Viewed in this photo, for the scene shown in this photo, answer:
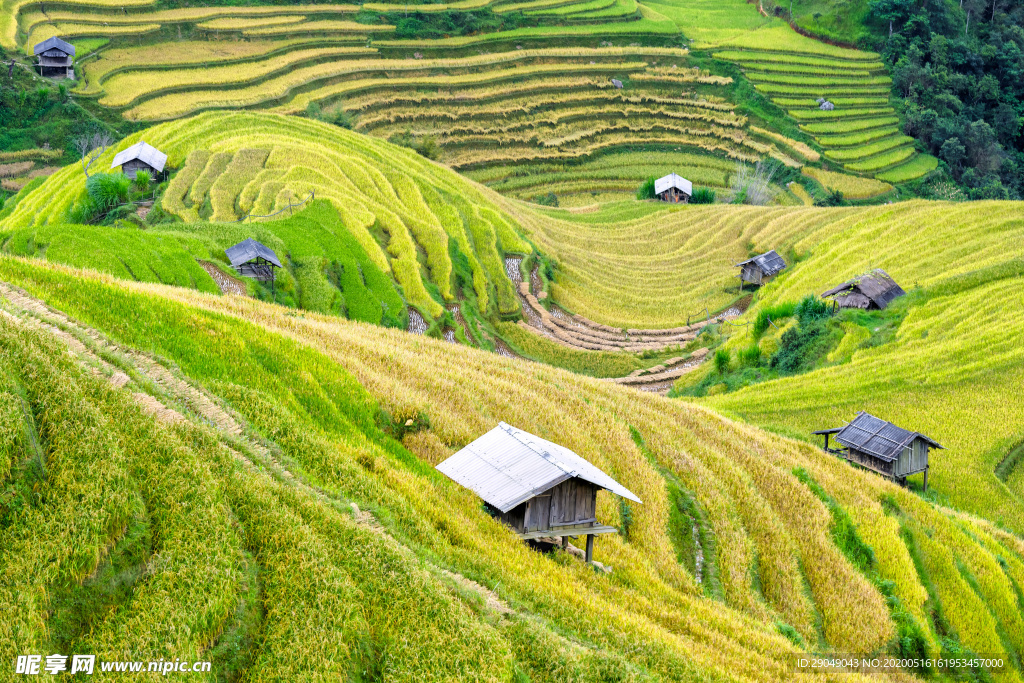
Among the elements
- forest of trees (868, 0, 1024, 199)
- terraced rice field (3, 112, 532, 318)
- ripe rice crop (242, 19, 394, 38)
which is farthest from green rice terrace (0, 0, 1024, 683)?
forest of trees (868, 0, 1024, 199)

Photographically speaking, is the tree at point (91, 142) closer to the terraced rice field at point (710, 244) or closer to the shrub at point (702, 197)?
the terraced rice field at point (710, 244)

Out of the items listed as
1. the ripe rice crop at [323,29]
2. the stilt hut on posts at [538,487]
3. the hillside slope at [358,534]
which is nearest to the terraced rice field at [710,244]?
the hillside slope at [358,534]

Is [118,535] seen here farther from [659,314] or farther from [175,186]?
[659,314]

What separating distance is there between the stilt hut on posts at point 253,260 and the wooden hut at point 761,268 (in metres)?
36.0

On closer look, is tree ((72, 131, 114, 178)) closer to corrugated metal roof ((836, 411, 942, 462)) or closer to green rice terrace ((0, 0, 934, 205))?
green rice terrace ((0, 0, 934, 205))

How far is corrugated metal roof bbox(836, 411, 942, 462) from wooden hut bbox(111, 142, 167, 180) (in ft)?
121

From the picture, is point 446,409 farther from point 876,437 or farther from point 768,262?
point 768,262

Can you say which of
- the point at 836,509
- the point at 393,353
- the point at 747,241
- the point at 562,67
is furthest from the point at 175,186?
the point at 562,67

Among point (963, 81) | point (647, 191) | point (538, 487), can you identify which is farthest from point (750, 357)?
point (963, 81)

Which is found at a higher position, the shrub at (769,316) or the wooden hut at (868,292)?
the wooden hut at (868,292)

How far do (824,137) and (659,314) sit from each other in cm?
5557

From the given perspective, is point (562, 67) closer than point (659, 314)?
No

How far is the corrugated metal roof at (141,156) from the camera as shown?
45031mm

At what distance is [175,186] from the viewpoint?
1720 inches
